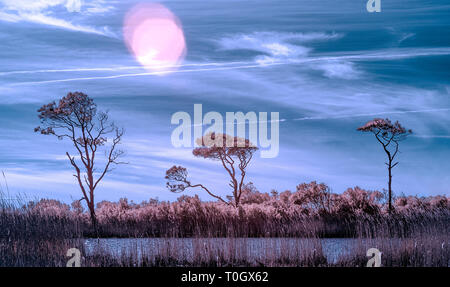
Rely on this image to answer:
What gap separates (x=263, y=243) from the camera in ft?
39.1

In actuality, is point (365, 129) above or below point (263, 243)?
above

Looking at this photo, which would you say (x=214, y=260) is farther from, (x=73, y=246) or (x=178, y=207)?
(x=178, y=207)

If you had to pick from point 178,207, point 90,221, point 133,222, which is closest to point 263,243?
point 178,207

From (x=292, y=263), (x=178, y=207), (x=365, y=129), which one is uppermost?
(x=365, y=129)

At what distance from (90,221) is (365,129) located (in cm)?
1610
